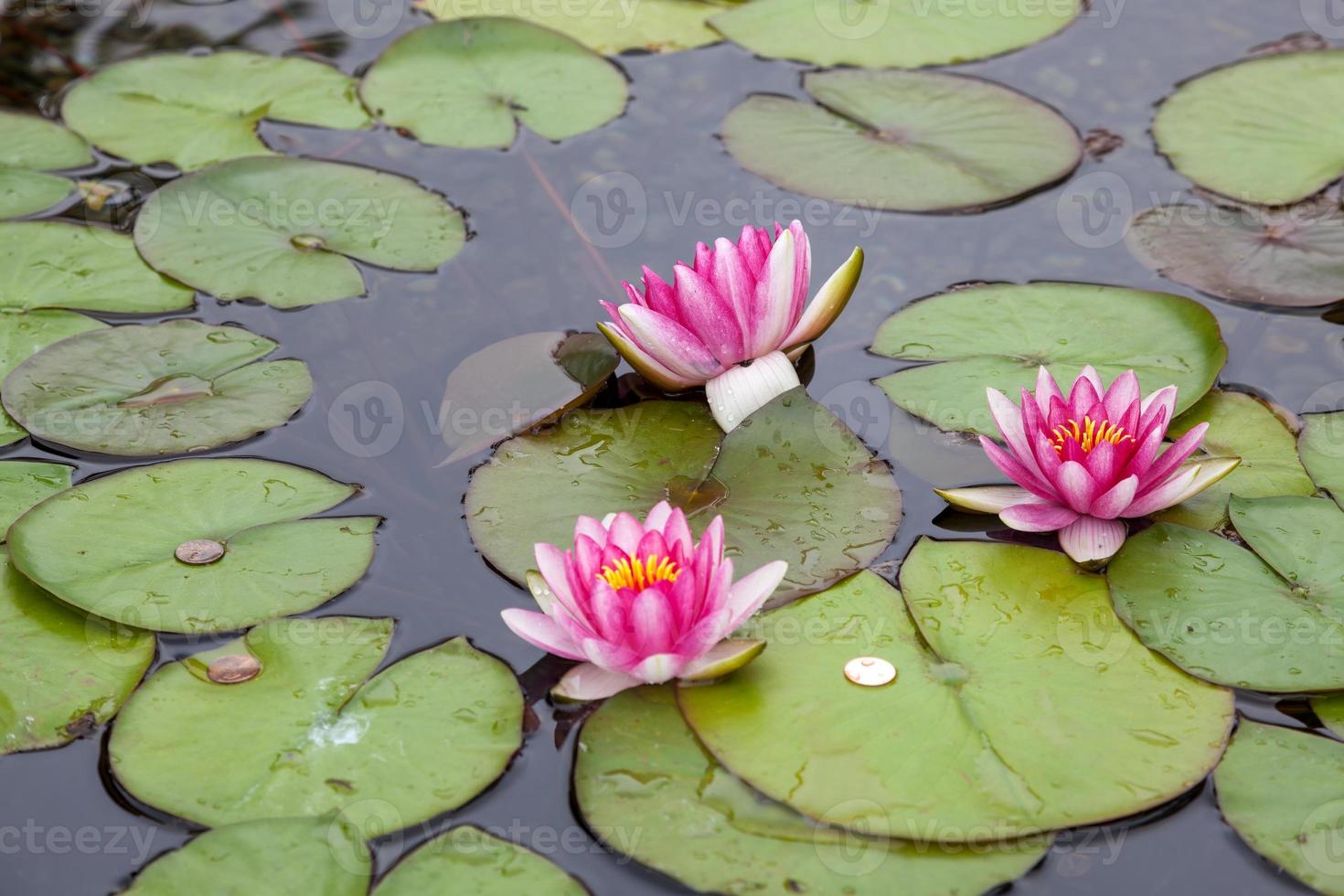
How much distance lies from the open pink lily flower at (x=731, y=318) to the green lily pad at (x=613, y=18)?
78.8 inches

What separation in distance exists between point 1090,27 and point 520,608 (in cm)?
360

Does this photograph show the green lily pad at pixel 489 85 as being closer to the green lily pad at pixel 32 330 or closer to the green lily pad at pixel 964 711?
the green lily pad at pixel 32 330

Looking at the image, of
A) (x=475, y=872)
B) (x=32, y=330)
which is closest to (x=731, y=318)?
(x=475, y=872)

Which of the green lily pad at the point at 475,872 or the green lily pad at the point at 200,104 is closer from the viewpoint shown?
the green lily pad at the point at 475,872

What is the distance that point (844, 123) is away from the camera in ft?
13.8

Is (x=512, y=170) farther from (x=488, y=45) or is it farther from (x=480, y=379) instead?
(x=480, y=379)

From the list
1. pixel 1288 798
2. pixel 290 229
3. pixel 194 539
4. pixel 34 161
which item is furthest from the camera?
pixel 34 161

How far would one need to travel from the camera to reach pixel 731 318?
9.93 feet

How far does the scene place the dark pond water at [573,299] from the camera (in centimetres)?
225

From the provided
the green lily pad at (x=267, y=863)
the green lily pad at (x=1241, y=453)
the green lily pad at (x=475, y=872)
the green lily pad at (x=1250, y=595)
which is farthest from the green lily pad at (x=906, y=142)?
the green lily pad at (x=267, y=863)

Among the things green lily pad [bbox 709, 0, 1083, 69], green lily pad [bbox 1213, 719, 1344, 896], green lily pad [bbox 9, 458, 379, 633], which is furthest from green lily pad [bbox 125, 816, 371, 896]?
green lily pad [bbox 709, 0, 1083, 69]

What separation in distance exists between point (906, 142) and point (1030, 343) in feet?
3.78

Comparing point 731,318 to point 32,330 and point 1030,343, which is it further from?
point 32,330

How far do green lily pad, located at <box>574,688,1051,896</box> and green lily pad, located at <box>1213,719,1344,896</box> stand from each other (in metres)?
0.42
